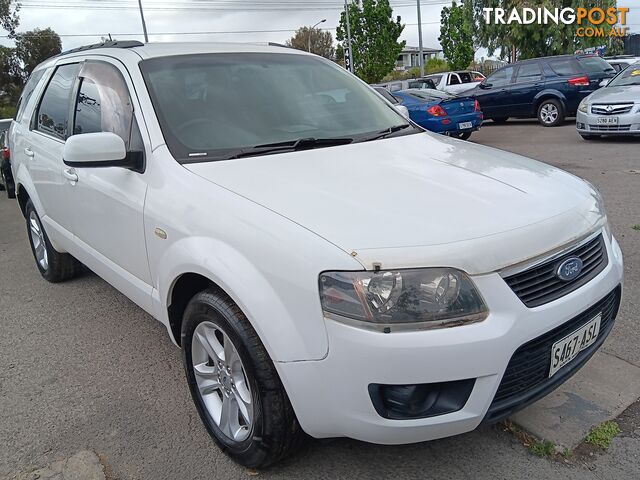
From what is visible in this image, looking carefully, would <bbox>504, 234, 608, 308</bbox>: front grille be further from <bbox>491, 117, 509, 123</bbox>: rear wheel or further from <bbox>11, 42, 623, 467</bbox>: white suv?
<bbox>491, 117, 509, 123</bbox>: rear wheel

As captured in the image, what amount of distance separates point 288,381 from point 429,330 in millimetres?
529

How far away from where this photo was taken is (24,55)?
132 feet

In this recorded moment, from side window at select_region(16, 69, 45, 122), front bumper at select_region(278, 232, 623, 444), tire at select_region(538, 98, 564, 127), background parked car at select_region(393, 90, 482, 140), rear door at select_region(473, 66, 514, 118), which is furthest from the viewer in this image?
rear door at select_region(473, 66, 514, 118)

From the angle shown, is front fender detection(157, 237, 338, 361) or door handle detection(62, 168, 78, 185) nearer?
front fender detection(157, 237, 338, 361)

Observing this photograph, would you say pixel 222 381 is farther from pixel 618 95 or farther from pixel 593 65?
pixel 593 65

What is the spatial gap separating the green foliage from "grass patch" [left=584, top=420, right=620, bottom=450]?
2511cm

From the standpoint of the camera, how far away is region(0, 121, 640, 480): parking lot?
7.72 feet

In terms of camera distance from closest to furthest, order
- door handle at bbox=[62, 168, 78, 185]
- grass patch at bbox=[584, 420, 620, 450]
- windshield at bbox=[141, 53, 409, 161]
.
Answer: grass patch at bbox=[584, 420, 620, 450] < windshield at bbox=[141, 53, 409, 161] < door handle at bbox=[62, 168, 78, 185]

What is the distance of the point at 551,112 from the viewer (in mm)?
13758

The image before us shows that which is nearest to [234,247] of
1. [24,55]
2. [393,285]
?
[393,285]

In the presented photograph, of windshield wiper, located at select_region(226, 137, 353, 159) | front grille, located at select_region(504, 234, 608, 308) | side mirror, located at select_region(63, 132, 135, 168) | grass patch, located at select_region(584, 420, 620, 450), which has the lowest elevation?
grass patch, located at select_region(584, 420, 620, 450)

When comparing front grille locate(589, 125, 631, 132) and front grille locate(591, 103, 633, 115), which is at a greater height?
front grille locate(591, 103, 633, 115)

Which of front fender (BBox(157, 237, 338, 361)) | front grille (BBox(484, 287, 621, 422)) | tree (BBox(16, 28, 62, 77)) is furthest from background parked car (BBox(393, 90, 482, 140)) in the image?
tree (BBox(16, 28, 62, 77))

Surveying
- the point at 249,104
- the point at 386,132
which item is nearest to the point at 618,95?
the point at 386,132
